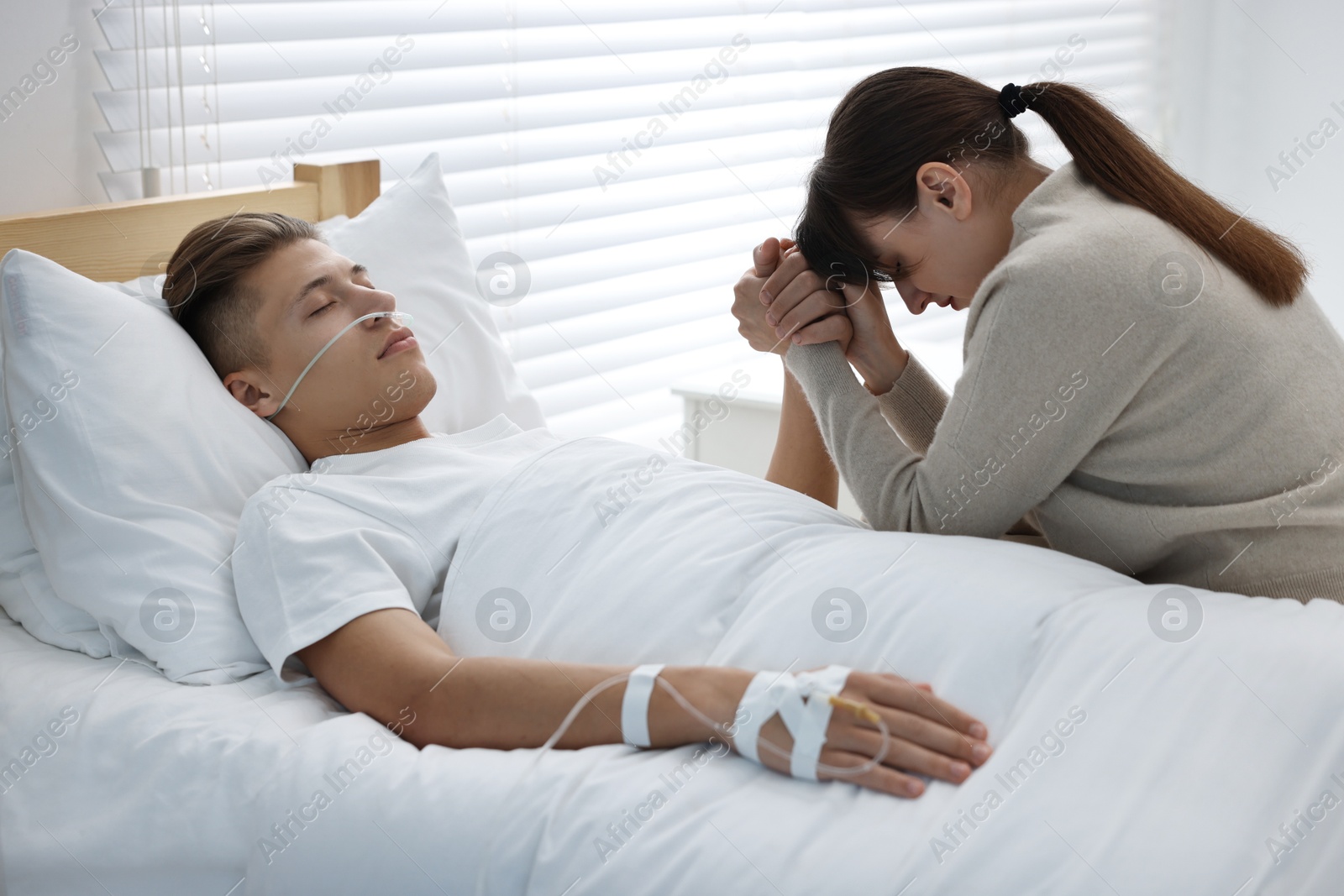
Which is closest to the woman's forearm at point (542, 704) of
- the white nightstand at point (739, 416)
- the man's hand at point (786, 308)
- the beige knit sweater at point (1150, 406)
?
the beige knit sweater at point (1150, 406)

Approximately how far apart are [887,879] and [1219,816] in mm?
236

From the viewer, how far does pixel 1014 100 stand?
1171 mm

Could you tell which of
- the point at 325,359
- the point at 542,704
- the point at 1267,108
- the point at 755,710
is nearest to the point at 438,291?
the point at 325,359

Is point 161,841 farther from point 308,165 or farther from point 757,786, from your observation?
point 308,165

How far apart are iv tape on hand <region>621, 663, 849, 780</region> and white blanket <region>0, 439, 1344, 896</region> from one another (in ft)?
0.06

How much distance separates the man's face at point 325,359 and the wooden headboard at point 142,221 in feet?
0.73

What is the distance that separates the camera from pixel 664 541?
1138 millimetres

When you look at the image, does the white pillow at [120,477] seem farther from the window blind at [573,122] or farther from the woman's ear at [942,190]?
the woman's ear at [942,190]

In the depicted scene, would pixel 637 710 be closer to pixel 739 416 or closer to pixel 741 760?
pixel 741 760

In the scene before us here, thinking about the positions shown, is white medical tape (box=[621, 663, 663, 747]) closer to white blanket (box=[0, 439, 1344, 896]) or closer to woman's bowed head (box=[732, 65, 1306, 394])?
white blanket (box=[0, 439, 1344, 896])

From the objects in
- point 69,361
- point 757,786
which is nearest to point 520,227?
point 69,361

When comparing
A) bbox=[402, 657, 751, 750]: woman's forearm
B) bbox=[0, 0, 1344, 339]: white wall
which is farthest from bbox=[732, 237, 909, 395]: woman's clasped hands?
bbox=[0, 0, 1344, 339]: white wall

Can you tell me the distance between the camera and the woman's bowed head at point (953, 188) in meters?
1.10

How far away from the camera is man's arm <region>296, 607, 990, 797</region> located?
861mm
